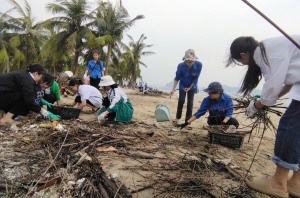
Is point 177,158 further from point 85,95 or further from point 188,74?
point 85,95

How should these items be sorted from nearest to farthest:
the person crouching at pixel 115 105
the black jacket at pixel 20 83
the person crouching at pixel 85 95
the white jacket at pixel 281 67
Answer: the white jacket at pixel 281 67, the black jacket at pixel 20 83, the person crouching at pixel 115 105, the person crouching at pixel 85 95

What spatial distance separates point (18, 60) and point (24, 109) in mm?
20133

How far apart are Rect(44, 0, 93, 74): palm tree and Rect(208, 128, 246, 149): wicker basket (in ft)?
58.1

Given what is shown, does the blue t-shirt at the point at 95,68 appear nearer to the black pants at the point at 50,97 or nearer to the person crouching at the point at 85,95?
the person crouching at the point at 85,95

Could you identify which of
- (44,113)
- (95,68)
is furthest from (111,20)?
(44,113)

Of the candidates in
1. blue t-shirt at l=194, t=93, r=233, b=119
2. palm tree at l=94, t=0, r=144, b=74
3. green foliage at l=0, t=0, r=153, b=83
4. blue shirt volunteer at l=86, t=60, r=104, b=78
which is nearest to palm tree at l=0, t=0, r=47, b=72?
green foliage at l=0, t=0, r=153, b=83

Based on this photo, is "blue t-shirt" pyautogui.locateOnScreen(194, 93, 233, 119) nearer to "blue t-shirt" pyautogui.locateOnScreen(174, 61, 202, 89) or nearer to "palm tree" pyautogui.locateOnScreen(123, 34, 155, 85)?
"blue t-shirt" pyautogui.locateOnScreen(174, 61, 202, 89)

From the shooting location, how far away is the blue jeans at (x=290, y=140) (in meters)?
1.96

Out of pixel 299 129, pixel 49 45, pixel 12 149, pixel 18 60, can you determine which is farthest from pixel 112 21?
pixel 299 129

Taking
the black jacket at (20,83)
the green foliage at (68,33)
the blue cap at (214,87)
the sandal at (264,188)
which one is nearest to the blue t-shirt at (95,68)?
the black jacket at (20,83)

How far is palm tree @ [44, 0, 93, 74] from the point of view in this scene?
20.4m

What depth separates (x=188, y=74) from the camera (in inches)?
225

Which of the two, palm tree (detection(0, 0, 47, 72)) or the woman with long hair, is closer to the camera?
the woman with long hair

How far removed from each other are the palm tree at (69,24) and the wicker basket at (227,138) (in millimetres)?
17699
